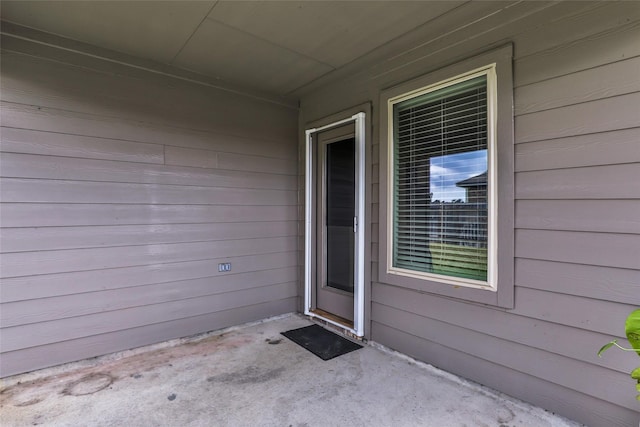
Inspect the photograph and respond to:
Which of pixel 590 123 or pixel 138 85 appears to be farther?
pixel 138 85

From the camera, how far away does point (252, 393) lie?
85.3 inches

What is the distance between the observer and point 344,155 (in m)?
3.42

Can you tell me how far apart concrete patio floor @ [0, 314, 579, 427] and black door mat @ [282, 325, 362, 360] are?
8 cm

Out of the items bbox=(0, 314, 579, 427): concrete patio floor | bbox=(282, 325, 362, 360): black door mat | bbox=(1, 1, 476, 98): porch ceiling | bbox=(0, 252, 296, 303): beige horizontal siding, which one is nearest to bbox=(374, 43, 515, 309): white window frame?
bbox=(1, 1, 476, 98): porch ceiling

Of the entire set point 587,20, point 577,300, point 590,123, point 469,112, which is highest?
point 587,20

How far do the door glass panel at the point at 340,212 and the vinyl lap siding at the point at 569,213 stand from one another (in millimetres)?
1345

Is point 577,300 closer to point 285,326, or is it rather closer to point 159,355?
point 285,326

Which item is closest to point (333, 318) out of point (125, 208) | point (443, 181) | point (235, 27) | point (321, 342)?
point (321, 342)

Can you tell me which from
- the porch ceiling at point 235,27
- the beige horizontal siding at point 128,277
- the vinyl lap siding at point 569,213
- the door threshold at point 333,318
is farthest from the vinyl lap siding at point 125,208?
the vinyl lap siding at point 569,213

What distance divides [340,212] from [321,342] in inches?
51.4

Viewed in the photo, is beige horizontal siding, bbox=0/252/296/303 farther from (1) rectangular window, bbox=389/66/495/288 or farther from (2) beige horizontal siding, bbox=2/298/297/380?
(1) rectangular window, bbox=389/66/495/288

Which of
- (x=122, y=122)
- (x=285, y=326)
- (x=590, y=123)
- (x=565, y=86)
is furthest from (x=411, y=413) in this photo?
(x=122, y=122)

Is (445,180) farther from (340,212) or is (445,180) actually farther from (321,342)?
(321,342)

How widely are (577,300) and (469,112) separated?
1.36 metres
